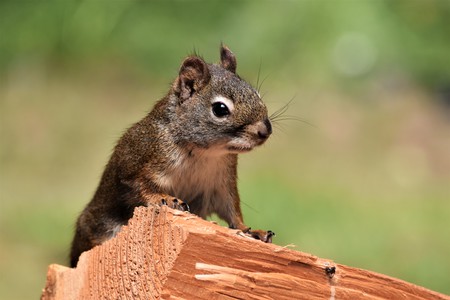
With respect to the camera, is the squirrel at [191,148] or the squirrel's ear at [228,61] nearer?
the squirrel at [191,148]

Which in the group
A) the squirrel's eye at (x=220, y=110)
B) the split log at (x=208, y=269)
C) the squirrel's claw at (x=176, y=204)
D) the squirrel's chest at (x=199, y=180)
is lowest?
the split log at (x=208, y=269)

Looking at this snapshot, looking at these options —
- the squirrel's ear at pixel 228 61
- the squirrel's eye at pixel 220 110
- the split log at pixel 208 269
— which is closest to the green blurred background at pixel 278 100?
the squirrel's ear at pixel 228 61

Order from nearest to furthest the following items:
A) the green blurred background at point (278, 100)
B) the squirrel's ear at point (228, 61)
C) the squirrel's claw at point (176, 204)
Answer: the squirrel's claw at point (176, 204), the squirrel's ear at point (228, 61), the green blurred background at point (278, 100)

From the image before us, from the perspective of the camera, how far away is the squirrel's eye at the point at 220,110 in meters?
3.56

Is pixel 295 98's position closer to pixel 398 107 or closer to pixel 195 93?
pixel 398 107

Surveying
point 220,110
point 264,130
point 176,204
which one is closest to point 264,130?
point 264,130

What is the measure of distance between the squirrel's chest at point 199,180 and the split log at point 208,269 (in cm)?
82

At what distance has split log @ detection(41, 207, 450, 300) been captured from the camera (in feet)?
7.66

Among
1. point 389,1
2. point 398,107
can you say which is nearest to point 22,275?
point 398,107

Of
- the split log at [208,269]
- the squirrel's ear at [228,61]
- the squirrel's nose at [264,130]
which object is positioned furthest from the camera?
the squirrel's ear at [228,61]

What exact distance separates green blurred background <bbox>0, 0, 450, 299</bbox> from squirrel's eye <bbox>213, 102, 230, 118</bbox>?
9.94 ft

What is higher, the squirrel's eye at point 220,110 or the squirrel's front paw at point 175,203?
the squirrel's eye at point 220,110

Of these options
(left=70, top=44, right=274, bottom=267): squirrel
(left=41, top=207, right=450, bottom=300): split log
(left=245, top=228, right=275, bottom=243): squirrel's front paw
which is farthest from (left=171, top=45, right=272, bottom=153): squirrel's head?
(left=41, top=207, right=450, bottom=300): split log

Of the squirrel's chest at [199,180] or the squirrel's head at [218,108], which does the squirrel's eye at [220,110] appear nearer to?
the squirrel's head at [218,108]
